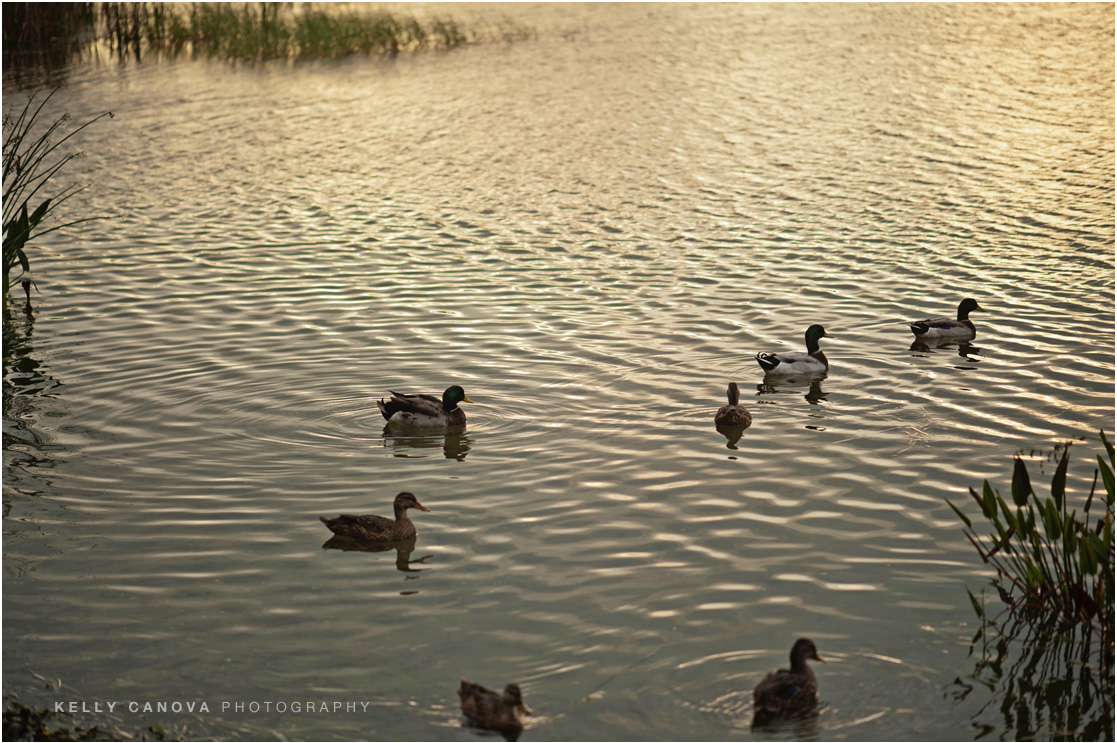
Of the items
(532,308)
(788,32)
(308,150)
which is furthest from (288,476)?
(788,32)

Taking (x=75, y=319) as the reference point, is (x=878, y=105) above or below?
above

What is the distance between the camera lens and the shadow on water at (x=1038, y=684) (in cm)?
790

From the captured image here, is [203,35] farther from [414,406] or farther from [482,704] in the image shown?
[482,704]

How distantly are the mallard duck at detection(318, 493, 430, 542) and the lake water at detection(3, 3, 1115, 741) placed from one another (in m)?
0.19

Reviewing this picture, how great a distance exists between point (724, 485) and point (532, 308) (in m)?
6.92

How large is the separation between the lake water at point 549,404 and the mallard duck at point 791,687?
0.59 feet

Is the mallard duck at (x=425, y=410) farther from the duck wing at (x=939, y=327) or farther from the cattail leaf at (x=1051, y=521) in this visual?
the cattail leaf at (x=1051, y=521)

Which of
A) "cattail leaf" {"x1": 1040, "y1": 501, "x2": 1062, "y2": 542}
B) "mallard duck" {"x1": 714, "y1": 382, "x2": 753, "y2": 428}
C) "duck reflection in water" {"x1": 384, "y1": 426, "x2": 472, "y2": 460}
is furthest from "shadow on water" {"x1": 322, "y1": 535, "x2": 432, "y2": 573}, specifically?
"cattail leaf" {"x1": 1040, "y1": 501, "x2": 1062, "y2": 542}

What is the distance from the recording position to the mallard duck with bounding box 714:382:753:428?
42.7 ft

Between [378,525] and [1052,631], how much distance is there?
5513mm

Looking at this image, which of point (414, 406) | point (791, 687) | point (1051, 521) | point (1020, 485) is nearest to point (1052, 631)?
point (1051, 521)

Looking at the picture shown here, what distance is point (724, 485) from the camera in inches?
462

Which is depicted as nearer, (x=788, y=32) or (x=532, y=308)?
(x=532, y=308)

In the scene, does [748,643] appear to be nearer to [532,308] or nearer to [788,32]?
[532,308]
